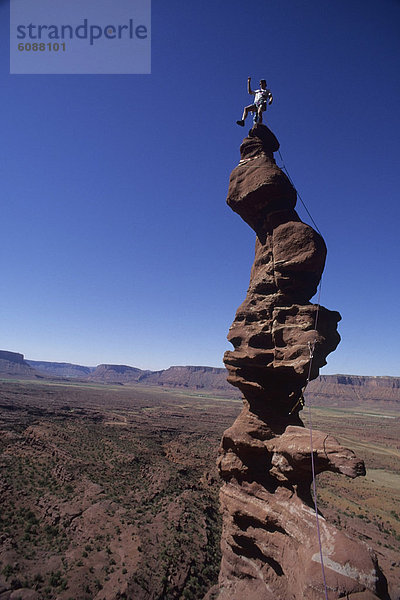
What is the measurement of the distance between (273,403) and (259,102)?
17982mm

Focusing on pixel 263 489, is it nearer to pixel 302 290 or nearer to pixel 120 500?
pixel 302 290

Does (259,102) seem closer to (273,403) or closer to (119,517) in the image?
(273,403)

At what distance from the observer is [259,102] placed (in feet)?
54.9

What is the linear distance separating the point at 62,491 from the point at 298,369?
1142 inches

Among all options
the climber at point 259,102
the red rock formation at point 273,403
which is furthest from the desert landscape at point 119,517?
the climber at point 259,102

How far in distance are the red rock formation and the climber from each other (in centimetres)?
80

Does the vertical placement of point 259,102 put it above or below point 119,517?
above

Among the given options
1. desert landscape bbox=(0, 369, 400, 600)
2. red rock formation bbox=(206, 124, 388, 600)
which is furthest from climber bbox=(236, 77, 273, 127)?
desert landscape bbox=(0, 369, 400, 600)

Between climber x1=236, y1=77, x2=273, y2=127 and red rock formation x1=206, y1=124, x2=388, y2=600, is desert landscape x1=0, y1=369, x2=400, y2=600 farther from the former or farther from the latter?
climber x1=236, y1=77, x2=273, y2=127

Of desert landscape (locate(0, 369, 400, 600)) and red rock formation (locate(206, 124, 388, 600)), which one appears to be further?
desert landscape (locate(0, 369, 400, 600))

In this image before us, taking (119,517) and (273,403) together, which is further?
(119,517)

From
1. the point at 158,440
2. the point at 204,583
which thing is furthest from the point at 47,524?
the point at 158,440

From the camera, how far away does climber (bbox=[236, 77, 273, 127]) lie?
16.4 meters

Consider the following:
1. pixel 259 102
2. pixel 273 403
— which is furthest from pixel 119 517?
pixel 259 102
